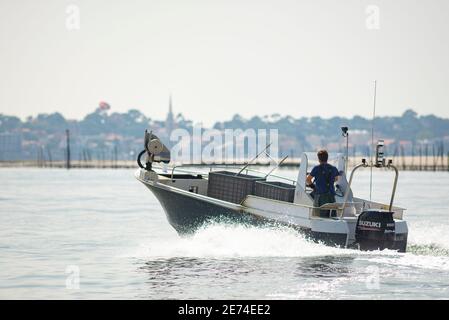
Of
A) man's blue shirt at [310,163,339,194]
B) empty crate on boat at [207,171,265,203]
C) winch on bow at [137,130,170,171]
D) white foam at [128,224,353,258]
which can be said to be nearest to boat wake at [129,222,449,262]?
white foam at [128,224,353,258]

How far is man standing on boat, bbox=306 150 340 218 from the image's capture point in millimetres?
20750

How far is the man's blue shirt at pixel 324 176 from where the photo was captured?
20.7 meters

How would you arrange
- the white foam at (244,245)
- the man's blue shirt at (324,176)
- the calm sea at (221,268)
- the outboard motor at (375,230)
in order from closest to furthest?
the calm sea at (221,268) → the outboard motor at (375,230) → the man's blue shirt at (324,176) → the white foam at (244,245)

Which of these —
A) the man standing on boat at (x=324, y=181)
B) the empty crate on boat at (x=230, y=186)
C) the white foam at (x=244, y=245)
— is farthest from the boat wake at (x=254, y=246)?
the empty crate on boat at (x=230, y=186)

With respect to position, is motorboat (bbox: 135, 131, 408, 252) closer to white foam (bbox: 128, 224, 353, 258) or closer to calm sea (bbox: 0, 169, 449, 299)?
white foam (bbox: 128, 224, 353, 258)

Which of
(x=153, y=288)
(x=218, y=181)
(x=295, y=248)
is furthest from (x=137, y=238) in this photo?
(x=153, y=288)

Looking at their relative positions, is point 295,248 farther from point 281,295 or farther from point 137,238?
point 137,238

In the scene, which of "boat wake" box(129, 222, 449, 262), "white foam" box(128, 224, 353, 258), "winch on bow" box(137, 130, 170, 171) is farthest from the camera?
"winch on bow" box(137, 130, 170, 171)

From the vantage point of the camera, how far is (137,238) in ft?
96.7

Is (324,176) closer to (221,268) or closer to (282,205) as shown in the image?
(282,205)

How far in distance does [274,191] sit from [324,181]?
1.81 metres

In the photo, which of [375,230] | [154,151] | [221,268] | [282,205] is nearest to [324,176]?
[282,205]

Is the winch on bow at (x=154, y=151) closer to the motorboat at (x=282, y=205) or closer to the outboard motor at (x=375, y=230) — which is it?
the motorboat at (x=282, y=205)

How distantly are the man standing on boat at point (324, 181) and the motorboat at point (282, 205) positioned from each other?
0.65ft
